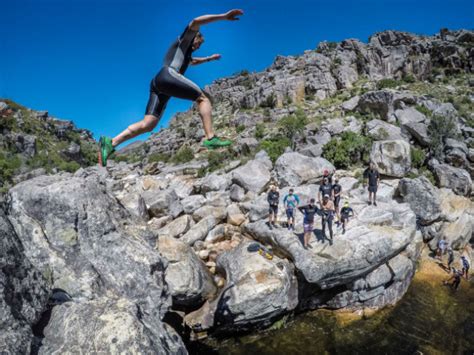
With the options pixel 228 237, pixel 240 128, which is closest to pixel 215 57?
pixel 228 237

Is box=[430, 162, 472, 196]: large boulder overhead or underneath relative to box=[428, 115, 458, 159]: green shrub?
underneath

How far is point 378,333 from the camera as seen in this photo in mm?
10805

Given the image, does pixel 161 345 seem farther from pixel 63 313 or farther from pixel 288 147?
pixel 288 147

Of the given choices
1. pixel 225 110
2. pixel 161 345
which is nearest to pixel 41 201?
pixel 161 345

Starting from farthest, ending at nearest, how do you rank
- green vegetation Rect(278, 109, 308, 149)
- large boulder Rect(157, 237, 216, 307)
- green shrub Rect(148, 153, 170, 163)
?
green shrub Rect(148, 153, 170, 163)
green vegetation Rect(278, 109, 308, 149)
large boulder Rect(157, 237, 216, 307)

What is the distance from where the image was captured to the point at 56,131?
195ft

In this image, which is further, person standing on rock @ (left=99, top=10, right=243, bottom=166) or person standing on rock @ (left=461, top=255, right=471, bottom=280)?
person standing on rock @ (left=461, top=255, right=471, bottom=280)

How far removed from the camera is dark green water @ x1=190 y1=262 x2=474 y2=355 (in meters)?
10.0

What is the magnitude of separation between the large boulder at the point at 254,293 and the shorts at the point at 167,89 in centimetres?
780

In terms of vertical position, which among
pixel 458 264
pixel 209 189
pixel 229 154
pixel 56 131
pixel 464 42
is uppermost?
pixel 56 131

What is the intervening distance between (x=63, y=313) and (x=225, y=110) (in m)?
53.6

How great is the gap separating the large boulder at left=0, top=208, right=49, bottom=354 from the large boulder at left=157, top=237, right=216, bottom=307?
245 inches

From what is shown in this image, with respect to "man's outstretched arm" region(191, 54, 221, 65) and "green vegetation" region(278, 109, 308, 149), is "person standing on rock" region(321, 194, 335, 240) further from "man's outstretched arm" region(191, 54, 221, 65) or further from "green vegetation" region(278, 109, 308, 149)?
"green vegetation" region(278, 109, 308, 149)

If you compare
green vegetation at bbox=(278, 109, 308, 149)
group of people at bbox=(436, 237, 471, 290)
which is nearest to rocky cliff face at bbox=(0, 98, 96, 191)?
green vegetation at bbox=(278, 109, 308, 149)
